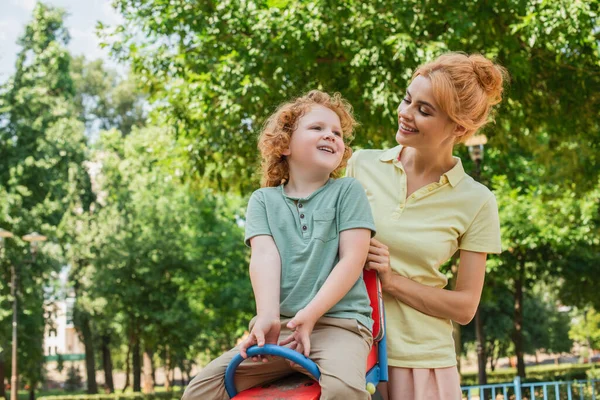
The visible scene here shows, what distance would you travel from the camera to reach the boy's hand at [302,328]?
2.01 m

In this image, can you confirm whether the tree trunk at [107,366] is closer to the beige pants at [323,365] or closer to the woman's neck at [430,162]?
the woman's neck at [430,162]

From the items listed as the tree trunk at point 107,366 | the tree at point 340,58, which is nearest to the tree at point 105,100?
the tree trunk at point 107,366

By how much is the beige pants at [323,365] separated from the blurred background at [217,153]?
5990 mm

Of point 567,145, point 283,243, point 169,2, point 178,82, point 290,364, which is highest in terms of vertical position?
point 169,2

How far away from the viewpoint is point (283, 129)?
2.44 meters

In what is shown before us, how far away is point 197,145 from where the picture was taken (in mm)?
12680

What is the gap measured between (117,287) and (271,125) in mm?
27617

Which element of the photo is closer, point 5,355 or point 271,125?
point 271,125

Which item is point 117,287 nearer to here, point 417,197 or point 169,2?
point 169,2

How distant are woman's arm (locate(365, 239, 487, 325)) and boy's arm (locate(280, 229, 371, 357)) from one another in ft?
0.50

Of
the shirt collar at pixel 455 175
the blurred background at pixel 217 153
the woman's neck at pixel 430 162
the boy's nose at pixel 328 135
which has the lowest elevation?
the shirt collar at pixel 455 175

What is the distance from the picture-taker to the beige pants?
200 centimetres

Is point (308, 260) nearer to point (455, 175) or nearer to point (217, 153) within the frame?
point (455, 175)

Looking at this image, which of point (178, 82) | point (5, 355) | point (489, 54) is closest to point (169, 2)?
point (178, 82)
